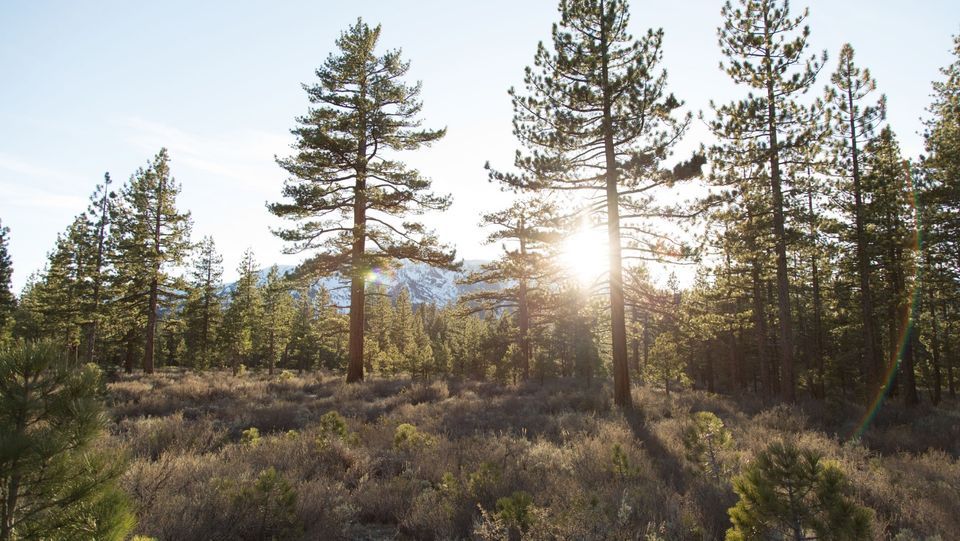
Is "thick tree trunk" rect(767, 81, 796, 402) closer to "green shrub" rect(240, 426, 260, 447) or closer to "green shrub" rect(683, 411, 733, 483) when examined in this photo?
"green shrub" rect(683, 411, 733, 483)

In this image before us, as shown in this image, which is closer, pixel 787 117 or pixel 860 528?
pixel 860 528

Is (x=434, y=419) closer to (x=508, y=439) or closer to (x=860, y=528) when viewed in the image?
(x=508, y=439)

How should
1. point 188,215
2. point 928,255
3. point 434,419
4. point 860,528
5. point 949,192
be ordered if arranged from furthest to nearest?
point 188,215
point 928,255
point 949,192
point 434,419
point 860,528

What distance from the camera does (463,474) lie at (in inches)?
229

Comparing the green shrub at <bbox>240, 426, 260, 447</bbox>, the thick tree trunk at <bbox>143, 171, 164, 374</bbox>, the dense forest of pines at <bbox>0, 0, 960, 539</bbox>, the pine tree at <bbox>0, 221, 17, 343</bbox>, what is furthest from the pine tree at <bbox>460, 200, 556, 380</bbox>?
the pine tree at <bbox>0, 221, 17, 343</bbox>

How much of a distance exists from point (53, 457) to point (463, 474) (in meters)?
4.36

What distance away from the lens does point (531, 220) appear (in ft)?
48.1

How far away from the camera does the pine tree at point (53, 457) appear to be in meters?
2.29

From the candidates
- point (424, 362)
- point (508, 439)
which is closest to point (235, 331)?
point (424, 362)

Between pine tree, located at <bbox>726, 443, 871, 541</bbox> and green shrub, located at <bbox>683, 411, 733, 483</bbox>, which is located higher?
pine tree, located at <bbox>726, 443, 871, 541</bbox>

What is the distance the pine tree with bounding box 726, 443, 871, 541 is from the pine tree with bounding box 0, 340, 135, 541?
4216mm

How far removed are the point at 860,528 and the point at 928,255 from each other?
24.0 meters

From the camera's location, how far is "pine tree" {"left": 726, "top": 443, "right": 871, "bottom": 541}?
10.5 feet

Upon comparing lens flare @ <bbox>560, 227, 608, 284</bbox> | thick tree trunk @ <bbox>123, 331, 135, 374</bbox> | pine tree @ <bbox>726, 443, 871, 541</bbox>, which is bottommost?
thick tree trunk @ <bbox>123, 331, 135, 374</bbox>
